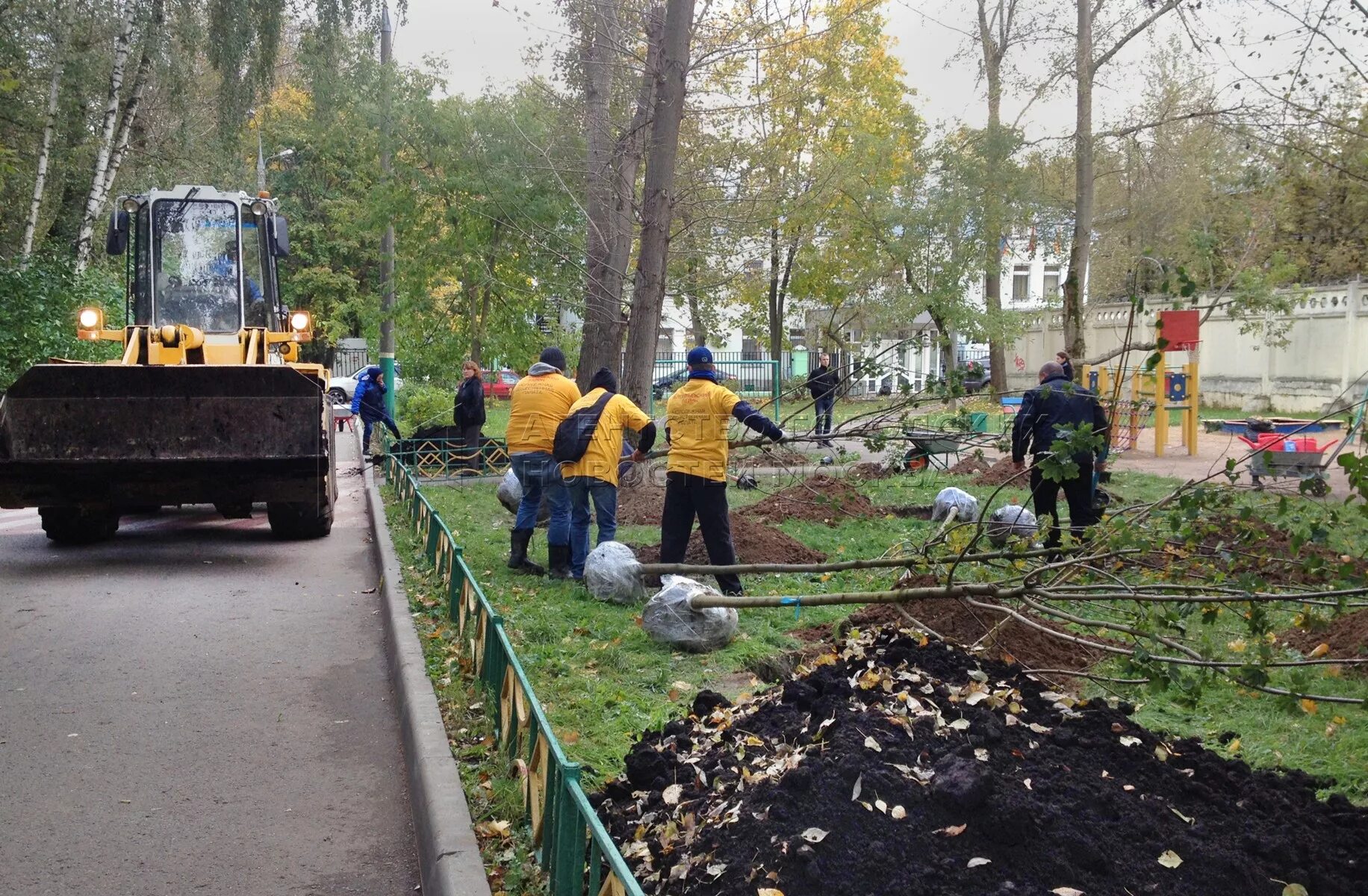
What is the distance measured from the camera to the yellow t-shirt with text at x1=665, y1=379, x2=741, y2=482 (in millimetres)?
8680

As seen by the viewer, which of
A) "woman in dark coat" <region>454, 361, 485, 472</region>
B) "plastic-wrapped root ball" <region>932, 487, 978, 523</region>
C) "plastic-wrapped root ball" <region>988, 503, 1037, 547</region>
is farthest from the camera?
"woman in dark coat" <region>454, 361, 485, 472</region>

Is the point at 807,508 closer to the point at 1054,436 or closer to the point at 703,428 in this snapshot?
the point at 1054,436

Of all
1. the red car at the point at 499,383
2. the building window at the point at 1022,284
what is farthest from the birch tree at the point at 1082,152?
the building window at the point at 1022,284

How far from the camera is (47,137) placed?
2202cm

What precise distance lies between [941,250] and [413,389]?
13768mm

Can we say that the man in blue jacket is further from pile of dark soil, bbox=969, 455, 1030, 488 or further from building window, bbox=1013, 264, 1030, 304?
building window, bbox=1013, 264, 1030, 304

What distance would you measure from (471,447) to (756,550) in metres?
8.67

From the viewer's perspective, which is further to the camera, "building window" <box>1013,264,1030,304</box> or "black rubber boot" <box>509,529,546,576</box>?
"building window" <box>1013,264,1030,304</box>

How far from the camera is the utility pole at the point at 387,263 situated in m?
21.6

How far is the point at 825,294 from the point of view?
108ft

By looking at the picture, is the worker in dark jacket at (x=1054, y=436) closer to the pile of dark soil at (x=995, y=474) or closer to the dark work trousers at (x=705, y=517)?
the dark work trousers at (x=705, y=517)

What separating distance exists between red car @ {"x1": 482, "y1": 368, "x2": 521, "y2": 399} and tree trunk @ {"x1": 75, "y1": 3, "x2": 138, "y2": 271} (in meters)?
11.2

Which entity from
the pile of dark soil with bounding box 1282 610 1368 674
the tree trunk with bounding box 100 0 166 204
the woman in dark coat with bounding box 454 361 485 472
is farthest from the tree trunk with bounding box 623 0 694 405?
the pile of dark soil with bounding box 1282 610 1368 674

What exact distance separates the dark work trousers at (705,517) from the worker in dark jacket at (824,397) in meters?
0.90
